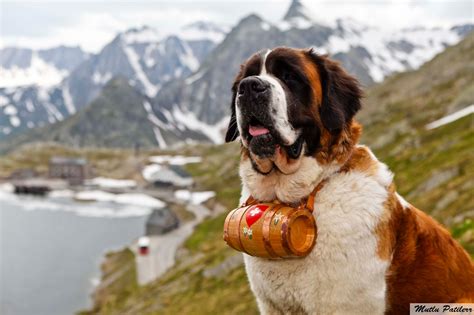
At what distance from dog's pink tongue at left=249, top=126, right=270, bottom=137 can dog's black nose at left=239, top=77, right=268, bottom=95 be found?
47cm

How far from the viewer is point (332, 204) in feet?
19.2

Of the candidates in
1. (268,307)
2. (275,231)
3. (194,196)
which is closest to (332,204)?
(275,231)

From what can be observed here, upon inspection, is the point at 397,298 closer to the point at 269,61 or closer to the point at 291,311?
the point at 291,311

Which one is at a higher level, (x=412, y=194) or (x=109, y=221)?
(x=412, y=194)

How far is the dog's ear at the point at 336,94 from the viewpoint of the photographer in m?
5.81

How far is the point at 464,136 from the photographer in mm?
45656

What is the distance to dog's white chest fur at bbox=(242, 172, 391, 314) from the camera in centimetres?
562

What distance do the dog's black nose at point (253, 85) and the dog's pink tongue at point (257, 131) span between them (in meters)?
0.47

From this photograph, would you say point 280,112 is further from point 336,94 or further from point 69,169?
point 69,169

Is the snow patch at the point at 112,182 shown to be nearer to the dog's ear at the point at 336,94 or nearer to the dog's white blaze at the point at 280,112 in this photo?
the dog's ear at the point at 336,94

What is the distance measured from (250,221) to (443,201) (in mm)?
21594

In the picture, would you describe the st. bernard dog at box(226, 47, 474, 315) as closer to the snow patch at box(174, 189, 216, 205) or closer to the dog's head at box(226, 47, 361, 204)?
the dog's head at box(226, 47, 361, 204)

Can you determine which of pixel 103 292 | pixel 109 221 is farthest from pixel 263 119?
pixel 109 221

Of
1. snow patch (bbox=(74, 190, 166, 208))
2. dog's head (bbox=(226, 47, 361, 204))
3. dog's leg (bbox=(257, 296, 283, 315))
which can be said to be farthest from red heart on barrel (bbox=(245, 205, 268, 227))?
snow patch (bbox=(74, 190, 166, 208))
